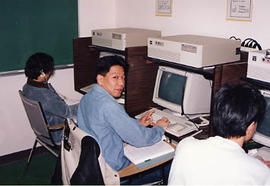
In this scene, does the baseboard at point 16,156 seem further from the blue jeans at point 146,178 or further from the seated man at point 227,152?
the seated man at point 227,152

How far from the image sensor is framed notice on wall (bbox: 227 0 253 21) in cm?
238

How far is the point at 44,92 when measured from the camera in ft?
8.84

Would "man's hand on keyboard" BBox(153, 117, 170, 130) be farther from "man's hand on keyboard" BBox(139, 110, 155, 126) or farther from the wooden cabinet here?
the wooden cabinet

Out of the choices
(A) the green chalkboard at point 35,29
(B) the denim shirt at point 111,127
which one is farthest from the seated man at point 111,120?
(A) the green chalkboard at point 35,29

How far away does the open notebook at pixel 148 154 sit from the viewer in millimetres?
1901

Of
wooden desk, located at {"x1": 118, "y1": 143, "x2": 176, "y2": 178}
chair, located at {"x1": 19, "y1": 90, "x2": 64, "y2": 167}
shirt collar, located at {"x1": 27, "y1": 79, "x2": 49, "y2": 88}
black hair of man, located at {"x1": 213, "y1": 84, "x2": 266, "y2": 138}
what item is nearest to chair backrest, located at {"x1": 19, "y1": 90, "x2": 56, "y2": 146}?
chair, located at {"x1": 19, "y1": 90, "x2": 64, "y2": 167}

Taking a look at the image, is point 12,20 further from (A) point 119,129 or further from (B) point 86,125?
A: (A) point 119,129

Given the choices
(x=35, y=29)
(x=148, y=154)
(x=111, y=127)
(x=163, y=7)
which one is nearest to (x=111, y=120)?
(x=111, y=127)

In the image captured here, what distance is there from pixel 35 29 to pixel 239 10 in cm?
196

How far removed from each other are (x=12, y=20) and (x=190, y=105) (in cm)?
190

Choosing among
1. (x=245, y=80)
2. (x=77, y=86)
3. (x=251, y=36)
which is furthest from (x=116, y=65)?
(x=77, y=86)

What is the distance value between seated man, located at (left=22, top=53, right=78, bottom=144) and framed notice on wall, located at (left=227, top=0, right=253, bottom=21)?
153 cm

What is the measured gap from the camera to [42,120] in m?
2.53

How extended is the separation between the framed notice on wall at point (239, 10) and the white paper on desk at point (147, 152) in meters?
1.13
